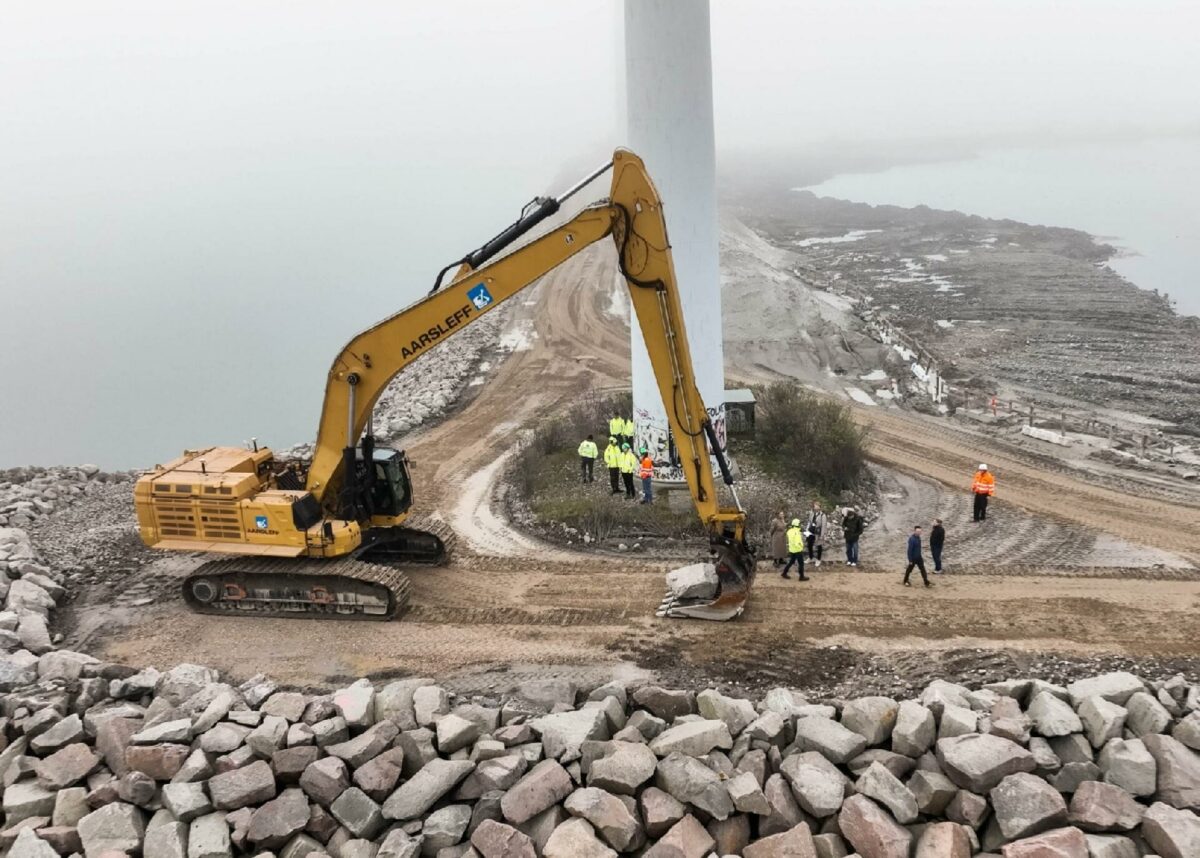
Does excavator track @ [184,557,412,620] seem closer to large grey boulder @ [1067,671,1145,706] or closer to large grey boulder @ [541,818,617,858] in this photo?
large grey boulder @ [541,818,617,858]

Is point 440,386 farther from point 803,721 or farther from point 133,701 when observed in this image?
point 803,721

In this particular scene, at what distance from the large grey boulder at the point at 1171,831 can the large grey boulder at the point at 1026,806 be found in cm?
61

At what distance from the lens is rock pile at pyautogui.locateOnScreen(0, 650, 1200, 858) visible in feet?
23.2

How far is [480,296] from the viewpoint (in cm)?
1186

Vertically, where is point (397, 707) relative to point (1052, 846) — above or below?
above

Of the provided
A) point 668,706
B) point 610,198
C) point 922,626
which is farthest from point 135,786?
point 922,626

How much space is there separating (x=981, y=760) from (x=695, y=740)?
2.46m

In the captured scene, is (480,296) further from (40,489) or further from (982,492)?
(40,489)

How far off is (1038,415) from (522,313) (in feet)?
77.7

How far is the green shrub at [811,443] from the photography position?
18.9m

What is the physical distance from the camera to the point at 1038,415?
25203mm

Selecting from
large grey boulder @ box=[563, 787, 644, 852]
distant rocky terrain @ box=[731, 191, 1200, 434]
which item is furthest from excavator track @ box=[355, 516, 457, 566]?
distant rocky terrain @ box=[731, 191, 1200, 434]

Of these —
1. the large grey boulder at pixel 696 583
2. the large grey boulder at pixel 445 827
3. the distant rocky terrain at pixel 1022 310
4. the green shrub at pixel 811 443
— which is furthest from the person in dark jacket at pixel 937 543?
the distant rocky terrain at pixel 1022 310

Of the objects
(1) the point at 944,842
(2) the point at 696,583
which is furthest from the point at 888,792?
(2) the point at 696,583
